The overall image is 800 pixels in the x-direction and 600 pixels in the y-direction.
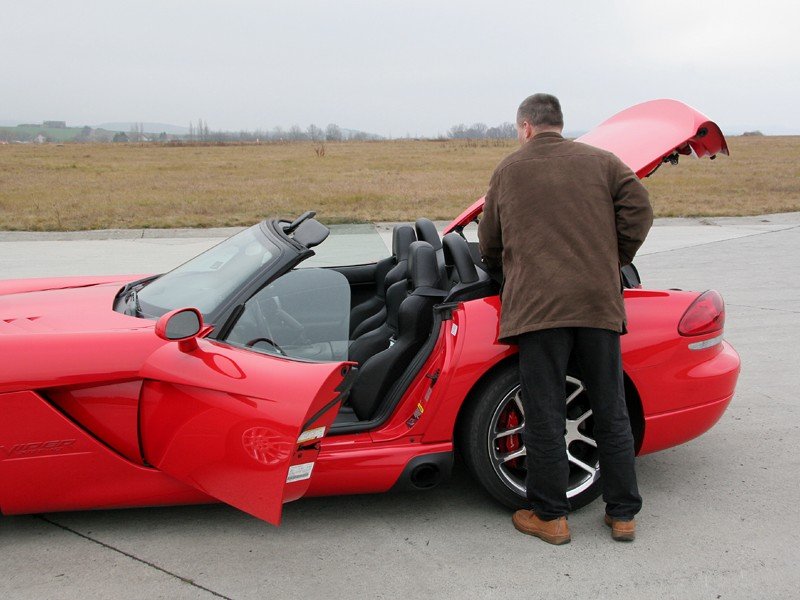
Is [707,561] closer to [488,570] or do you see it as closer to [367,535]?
[488,570]

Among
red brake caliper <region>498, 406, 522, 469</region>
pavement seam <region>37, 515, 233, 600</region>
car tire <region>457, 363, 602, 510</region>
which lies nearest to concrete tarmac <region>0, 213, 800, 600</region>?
pavement seam <region>37, 515, 233, 600</region>

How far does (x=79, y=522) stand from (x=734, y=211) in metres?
13.6

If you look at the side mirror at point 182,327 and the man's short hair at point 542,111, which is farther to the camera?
the man's short hair at point 542,111

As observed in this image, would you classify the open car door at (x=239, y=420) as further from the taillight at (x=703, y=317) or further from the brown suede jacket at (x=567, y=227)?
the taillight at (x=703, y=317)

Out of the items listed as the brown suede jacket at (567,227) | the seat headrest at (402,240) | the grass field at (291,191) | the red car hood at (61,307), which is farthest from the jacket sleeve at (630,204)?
the grass field at (291,191)

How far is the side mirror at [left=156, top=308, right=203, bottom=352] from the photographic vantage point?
2.76 m

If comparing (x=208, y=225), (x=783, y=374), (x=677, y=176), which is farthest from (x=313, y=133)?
(x=783, y=374)

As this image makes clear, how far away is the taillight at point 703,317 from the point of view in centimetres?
346

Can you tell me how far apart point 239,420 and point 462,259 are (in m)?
1.24

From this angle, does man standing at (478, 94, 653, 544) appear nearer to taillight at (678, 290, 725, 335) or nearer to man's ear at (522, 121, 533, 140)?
man's ear at (522, 121, 533, 140)

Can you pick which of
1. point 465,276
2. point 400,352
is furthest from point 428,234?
point 400,352

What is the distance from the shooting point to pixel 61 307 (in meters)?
3.51

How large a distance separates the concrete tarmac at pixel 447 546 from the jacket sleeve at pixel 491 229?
112cm

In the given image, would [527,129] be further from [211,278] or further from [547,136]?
[211,278]
